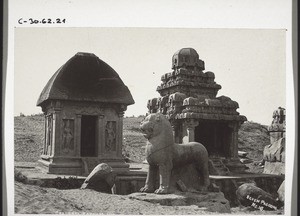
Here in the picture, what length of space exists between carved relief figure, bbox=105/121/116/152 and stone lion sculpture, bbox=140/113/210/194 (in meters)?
1.91

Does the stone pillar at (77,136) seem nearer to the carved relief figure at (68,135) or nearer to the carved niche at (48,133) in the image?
the carved relief figure at (68,135)

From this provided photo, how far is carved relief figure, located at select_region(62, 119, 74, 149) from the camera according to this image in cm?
907

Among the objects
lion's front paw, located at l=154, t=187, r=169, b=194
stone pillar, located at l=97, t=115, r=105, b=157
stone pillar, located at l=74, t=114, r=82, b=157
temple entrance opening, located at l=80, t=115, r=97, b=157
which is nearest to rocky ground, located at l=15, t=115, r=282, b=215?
lion's front paw, located at l=154, t=187, r=169, b=194

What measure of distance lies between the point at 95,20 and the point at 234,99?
2.81 meters

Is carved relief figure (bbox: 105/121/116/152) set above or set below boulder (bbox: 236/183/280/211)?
above

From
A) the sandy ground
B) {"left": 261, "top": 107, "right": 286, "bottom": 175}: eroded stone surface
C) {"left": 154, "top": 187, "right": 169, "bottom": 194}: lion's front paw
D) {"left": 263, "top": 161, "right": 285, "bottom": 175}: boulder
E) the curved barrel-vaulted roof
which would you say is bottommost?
the sandy ground

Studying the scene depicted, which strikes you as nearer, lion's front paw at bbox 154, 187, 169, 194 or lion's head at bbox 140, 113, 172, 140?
lion's front paw at bbox 154, 187, 169, 194

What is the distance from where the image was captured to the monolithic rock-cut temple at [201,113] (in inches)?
398

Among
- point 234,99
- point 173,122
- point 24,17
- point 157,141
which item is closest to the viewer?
point 24,17

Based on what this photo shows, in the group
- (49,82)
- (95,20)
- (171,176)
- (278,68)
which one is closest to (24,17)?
(95,20)

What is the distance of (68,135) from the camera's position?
29.8ft

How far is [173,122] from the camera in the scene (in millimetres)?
10414

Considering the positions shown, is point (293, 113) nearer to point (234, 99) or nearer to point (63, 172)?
point (234, 99)

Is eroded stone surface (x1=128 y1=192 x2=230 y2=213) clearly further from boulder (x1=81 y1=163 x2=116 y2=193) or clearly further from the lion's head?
the lion's head
